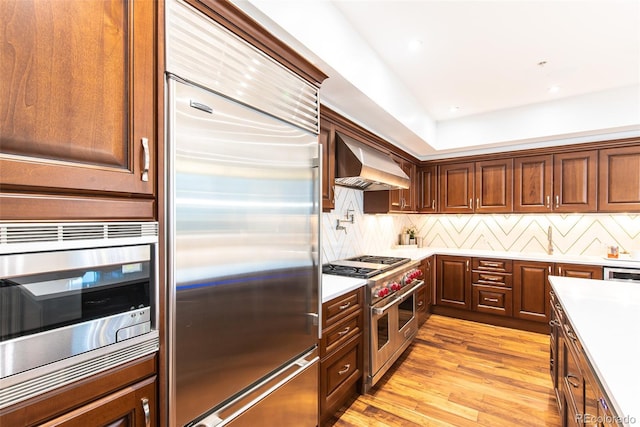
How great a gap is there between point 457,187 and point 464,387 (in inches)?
114

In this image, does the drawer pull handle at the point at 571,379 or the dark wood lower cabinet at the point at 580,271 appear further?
the dark wood lower cabinet at the point at 580,271

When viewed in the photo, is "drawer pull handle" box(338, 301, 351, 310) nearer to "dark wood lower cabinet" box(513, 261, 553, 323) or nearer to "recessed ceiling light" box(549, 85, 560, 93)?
"dark wood lower cabinet" box(513, 261, 553, 323)

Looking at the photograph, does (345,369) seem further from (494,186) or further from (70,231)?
(494,186)

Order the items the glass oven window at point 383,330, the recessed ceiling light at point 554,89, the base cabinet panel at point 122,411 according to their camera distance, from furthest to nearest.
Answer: the recessed ceiling light at point 554,89 < the glass oven window at point 383,330 < the base cabinet panel at point 122,411

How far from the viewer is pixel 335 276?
8.34ft

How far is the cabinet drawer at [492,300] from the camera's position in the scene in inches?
152

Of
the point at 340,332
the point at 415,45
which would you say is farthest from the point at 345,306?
the point at 415,45

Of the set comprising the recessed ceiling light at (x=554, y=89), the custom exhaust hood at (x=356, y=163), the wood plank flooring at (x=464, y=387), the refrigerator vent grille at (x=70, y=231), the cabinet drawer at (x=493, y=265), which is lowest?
the wood plank flooring at (x=464, y=387)

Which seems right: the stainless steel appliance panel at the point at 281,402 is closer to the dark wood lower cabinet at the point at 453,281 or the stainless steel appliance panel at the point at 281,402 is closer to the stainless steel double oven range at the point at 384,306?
the stainless steel double oven range at the point at 384,306

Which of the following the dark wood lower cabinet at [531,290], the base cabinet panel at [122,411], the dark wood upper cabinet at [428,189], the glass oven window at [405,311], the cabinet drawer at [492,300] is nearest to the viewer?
the base cabinet panel at [122,411]

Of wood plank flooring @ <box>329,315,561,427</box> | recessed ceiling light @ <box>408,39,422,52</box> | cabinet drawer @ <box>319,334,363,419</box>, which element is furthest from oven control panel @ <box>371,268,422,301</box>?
recessed ceiling light @ <box>408,39,422,52</box>

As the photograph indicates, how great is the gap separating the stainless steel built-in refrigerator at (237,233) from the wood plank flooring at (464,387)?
814mm

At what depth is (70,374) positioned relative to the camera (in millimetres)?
809

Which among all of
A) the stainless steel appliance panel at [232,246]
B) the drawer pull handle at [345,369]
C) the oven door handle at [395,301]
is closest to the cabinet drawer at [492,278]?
the oven door handle at [395,301]
